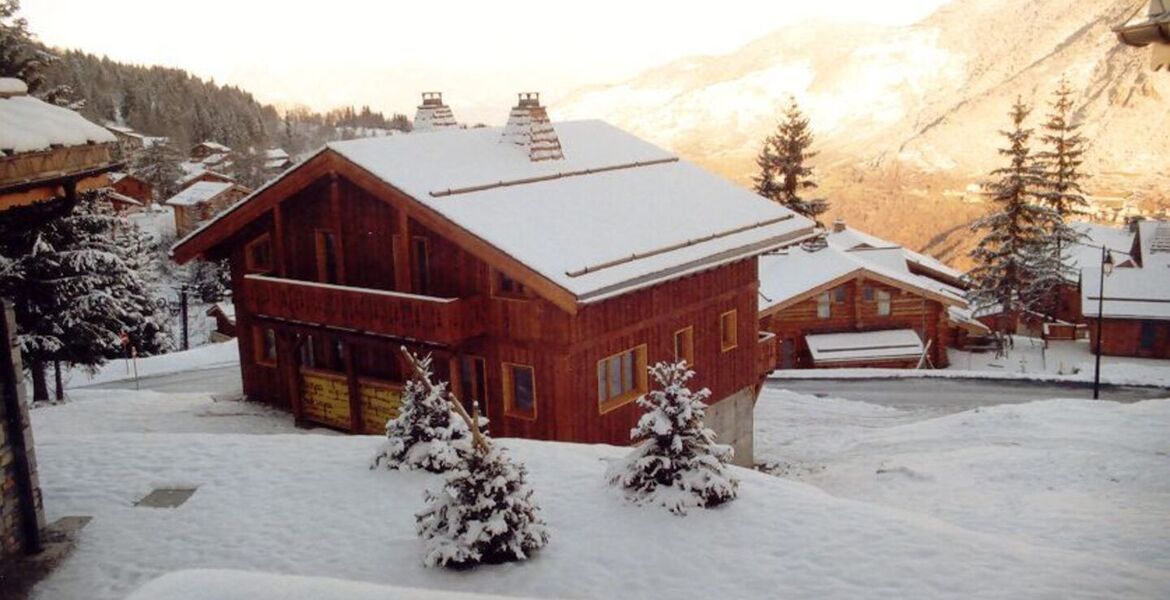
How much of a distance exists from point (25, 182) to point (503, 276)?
11384mm

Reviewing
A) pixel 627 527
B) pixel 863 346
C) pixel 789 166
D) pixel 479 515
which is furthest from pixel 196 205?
pixel 479 515

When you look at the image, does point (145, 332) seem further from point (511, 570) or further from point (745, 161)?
point (745, 161)

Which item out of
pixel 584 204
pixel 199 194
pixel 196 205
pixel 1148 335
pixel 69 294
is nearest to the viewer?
pixel 584 204

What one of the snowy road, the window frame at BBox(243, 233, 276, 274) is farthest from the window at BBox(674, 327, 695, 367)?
the snowy road

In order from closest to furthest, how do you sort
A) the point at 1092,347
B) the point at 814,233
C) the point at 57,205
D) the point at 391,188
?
1. the point at 57,205
2. the point at 391,188
3. the point at 814,233
4. the point at 1092,347

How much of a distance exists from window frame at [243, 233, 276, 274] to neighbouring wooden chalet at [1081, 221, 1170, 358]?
3863cm

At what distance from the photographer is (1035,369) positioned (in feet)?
138

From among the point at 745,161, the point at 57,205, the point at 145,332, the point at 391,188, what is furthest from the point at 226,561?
the point at 745,161

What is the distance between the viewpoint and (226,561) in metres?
11.8

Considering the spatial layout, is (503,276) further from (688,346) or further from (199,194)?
(199,194)

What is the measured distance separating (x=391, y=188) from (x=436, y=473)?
753 cm

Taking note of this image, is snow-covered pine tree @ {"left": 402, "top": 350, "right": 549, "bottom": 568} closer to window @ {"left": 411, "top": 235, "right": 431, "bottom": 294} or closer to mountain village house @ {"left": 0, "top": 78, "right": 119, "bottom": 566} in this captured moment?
mountain village house @ {"left": 0, "top": 78, "right": 119, "bottom": 566}

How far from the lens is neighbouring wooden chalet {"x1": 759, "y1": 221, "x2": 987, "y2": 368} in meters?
41.5

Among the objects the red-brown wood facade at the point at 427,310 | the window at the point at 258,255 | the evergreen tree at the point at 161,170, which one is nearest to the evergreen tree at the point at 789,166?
the red-brown wood facade at the point at 427,310
